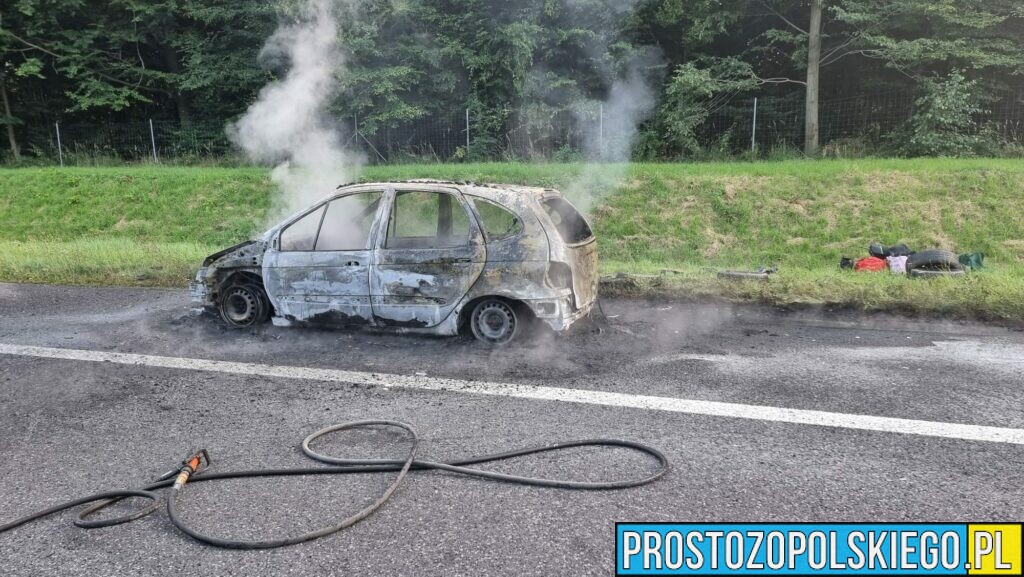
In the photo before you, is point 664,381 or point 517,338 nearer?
point 664,381

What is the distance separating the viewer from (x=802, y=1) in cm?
1834

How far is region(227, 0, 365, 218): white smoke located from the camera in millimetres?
11836

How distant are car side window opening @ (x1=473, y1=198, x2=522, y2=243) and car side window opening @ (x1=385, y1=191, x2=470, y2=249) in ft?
0.62

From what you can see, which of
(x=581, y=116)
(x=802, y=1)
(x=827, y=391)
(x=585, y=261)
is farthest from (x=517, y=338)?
(x=802, y=1)

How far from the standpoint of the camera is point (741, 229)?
1062 centimetres

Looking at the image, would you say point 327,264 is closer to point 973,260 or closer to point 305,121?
point 973,260

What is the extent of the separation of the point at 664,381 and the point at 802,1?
17417 millimetres

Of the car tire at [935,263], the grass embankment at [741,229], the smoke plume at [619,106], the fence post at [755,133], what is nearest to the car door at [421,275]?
the grass embankment at [741,229]

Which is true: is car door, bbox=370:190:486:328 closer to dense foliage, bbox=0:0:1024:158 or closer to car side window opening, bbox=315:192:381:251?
car side window opening, bbox=315:192:381:251

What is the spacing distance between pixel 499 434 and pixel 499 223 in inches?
92.1

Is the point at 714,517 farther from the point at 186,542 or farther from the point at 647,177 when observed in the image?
the point at 647,177

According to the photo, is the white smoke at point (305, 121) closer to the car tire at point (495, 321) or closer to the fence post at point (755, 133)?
the car tire at point (495, 321)

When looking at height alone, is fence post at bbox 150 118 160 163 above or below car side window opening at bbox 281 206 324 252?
above

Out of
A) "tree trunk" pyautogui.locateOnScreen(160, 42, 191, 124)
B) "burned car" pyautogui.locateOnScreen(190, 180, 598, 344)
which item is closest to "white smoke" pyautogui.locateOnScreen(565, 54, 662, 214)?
"burned car" pyautogui.locateOnScreen(190, 180, 598, 344)
